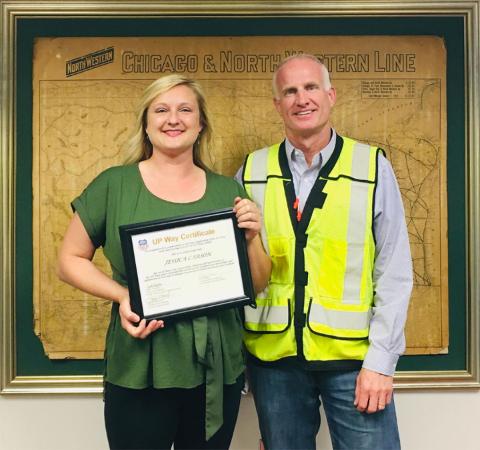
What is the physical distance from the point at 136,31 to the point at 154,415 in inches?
53.7

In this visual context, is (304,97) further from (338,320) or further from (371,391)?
(371,391)

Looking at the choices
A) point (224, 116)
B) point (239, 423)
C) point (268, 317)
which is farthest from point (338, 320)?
point (224, 116)

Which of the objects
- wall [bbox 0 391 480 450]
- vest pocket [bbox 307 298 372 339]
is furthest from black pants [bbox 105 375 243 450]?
wall [bbox 0 391 480 450]

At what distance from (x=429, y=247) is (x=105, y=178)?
49.0 inches

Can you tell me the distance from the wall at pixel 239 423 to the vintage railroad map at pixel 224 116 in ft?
0.67

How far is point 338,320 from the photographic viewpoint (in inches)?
55.4

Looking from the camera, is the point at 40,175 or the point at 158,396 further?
the point at 40,175

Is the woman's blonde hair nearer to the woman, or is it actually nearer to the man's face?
the woman

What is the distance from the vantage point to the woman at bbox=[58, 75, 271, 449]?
1.25 metres

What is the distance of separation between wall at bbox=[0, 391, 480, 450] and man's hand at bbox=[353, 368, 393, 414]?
1.90 feet

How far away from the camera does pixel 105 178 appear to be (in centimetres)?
132

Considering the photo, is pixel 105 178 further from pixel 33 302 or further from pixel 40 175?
pixel 33 302

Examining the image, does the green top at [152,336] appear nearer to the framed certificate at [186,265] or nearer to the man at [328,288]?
the framed certificate at [186,265]

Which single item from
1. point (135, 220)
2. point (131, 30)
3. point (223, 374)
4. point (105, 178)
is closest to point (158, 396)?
point (223, 374)
